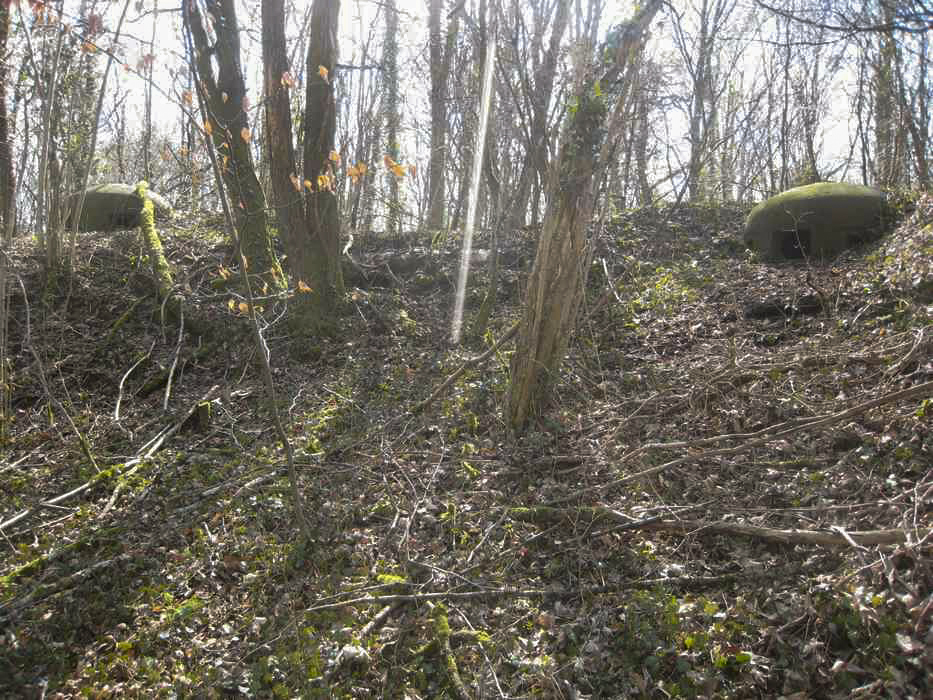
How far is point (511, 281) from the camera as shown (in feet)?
28.6

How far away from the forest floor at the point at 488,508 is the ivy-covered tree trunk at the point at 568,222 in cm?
37

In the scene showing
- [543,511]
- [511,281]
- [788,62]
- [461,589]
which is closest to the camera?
[461,589]

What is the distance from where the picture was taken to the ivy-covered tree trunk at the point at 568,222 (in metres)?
4.61

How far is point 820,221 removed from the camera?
305 inches

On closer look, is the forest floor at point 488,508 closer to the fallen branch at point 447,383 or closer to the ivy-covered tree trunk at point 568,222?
the fallen branch at point 447,383

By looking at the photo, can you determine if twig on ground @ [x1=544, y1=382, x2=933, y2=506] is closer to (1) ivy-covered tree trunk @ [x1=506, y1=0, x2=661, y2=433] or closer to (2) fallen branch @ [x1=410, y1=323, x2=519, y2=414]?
(1) ivy-covered tree trunk @ [x1=506, y1=0, x2=661, y2=433]

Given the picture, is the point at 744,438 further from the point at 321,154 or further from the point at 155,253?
the point at 155,253

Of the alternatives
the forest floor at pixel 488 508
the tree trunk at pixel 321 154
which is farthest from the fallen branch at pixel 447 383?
the tree trunk at pixel 321 154

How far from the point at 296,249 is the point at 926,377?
19.9ft

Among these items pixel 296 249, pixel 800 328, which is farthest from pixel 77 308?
pixel 800 328

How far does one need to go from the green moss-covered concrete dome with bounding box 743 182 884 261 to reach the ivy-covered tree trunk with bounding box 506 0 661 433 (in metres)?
3.98

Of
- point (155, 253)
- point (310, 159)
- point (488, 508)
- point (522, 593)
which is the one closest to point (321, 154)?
point (310, 159)

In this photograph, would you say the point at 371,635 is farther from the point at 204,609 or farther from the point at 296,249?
the point at 296,249

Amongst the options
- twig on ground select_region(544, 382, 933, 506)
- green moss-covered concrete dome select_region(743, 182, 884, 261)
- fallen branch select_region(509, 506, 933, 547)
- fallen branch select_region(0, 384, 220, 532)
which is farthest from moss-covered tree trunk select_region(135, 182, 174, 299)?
green moss-covered concrete dome select_region(743, 182, 884, 261)
